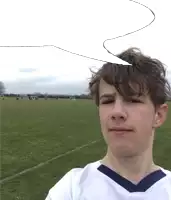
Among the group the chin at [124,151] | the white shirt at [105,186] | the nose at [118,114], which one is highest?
the nose at [118,114]

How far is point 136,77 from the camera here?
1341 millimetres

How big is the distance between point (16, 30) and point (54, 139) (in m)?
10.9

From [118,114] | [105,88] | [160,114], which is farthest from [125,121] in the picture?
[160,114]

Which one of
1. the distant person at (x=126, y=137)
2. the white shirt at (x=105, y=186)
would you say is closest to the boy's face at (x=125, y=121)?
the distant person at (x=126, y=137)

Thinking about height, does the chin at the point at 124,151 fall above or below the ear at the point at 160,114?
below

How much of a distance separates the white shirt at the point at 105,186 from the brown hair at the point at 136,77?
285 mm

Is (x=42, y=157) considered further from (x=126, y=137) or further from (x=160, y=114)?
(x=126, y=137)

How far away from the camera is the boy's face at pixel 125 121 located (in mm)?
1201

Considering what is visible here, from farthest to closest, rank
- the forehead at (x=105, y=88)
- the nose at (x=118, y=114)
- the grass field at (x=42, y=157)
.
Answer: the grass field at (x=42, y=157) < the forehead at (x=105, y=88) < the nose at (x=118, y=114)

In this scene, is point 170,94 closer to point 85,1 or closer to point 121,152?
point 121,152

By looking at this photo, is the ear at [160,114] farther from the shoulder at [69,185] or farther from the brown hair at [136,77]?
the shoulder at [69,185]

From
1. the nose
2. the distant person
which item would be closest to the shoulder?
the distant person

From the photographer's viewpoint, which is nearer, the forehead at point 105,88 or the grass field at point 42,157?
the forehead at point 105,88

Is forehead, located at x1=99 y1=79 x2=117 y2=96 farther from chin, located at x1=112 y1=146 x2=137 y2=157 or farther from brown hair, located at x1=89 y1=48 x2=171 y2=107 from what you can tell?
chin, located at x1=112 y1=146 x2=137 y2=157
